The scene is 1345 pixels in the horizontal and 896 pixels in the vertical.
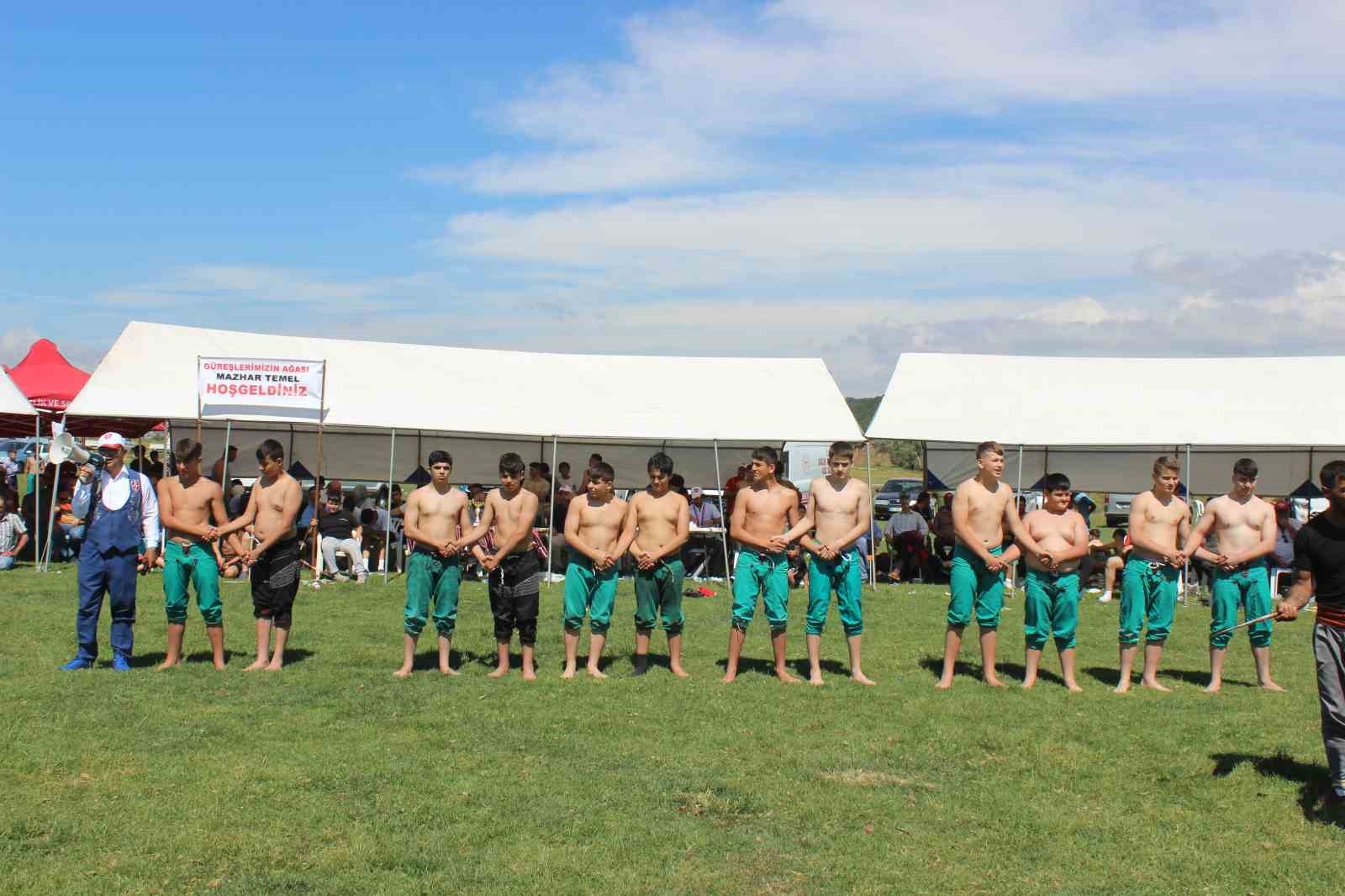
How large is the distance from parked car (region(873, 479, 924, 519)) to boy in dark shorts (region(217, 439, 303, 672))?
2372 cm

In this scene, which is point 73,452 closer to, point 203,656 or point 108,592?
point 108,592

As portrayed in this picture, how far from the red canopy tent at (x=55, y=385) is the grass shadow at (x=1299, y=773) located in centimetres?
1826

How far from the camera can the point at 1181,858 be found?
558cm

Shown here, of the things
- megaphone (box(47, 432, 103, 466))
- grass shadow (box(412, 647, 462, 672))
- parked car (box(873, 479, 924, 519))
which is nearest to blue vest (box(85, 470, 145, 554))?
megaphone (box(47, 432, 103, 466))

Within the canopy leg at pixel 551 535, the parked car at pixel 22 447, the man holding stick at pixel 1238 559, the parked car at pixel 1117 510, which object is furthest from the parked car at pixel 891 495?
the parked car at pixel 22 447

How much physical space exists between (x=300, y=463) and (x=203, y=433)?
1682 mm

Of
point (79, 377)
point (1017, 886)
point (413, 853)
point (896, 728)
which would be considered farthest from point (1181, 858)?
point (79, 377)

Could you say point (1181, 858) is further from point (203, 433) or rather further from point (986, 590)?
point (203, 433)

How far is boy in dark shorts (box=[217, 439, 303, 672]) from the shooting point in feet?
31.2

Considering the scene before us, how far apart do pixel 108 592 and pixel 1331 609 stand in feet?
28.1

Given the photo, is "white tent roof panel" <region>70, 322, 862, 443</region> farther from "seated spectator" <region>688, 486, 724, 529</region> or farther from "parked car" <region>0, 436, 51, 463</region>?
"parked car" <region>0, 436, 51, 463</region>

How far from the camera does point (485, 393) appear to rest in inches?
734

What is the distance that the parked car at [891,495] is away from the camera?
33062 mm

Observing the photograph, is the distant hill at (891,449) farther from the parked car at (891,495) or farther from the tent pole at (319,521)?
the tent pole at (319,521)
